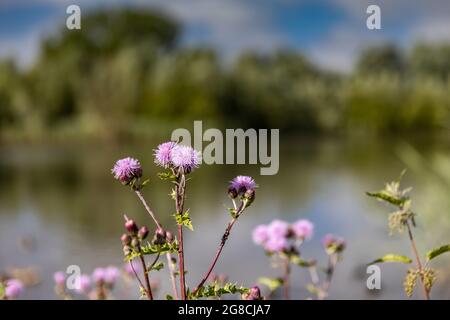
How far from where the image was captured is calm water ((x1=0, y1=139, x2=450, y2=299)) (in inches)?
237

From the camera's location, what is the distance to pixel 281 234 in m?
3.34

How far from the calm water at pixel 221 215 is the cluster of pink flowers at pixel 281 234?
0.59 meters

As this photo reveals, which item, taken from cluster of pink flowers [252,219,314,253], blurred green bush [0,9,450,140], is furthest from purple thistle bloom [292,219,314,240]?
blurred green bush [0,9,450,140]

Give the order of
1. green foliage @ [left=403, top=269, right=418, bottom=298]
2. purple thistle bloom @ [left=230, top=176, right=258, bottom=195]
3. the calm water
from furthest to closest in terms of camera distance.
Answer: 1. the calm water
2. green foliage @ [left=403, top=269, right=418, bottom=298]
3. purple thistle bloom @ [left=230, top=176, right=258, bottom=195]

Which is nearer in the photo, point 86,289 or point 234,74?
point 86,289

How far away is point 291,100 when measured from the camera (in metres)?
42.5

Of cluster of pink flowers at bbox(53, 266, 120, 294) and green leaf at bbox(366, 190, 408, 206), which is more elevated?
green leaf at bbox(366, 190, 408, 206)

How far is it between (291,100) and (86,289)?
129 ft

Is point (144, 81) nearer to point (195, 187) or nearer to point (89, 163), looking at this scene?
point (89, 163)

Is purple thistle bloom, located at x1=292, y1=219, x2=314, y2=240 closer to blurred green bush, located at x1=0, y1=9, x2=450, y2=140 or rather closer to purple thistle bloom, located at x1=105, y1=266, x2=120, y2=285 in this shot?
purple thistle bloom, located at x1=105, y1=266, x2=120, y2=285

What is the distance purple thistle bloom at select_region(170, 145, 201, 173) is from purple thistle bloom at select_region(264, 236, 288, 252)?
4.74 feet

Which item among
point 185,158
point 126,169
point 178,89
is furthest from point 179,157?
point 178,89

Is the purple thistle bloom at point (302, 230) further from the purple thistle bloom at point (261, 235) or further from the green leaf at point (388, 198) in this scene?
the green leaf at point (388, 198)
